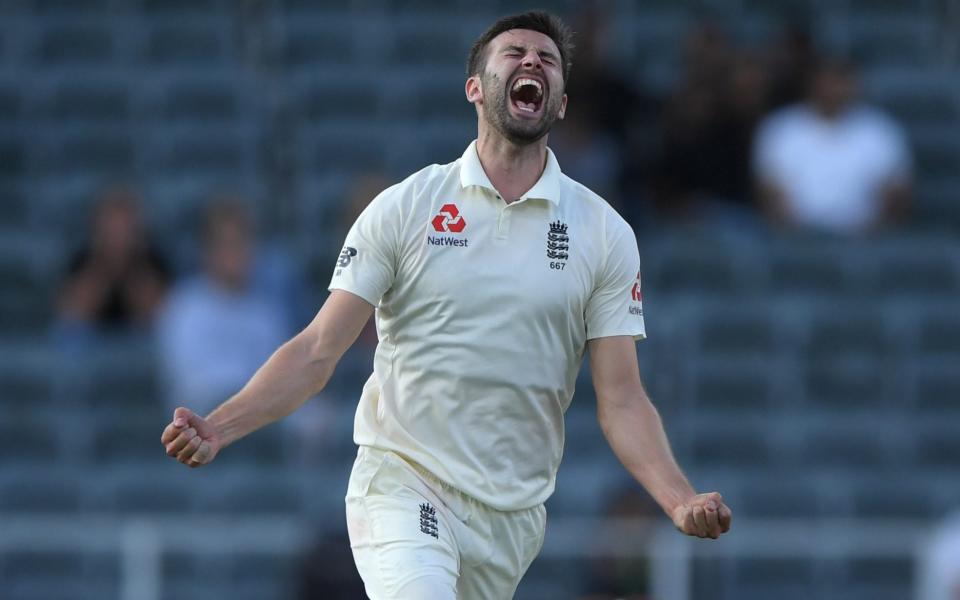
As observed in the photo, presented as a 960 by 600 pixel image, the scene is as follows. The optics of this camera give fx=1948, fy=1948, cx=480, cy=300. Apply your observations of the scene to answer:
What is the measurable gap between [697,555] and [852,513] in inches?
49.3

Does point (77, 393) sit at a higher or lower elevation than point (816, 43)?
lower

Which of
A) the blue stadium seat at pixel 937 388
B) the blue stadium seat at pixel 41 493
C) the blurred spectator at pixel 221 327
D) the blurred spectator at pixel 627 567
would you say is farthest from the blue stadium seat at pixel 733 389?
the blue stadium seat at pixel 41 493

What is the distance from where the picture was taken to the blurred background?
9.66 metres

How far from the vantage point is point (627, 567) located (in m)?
9.40

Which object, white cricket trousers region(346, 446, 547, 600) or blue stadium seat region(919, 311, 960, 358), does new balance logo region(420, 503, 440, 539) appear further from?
blue stadium seat region(919, 311, 960, 358)

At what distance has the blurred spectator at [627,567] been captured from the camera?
934 cm

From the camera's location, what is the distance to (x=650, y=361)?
10695mm

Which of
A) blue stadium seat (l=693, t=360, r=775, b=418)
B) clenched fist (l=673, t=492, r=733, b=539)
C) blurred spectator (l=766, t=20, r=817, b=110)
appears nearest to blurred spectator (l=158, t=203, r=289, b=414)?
blue stadium seat (l=693, t=360, r=775, b=418)

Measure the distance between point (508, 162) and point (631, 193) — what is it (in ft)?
19.8

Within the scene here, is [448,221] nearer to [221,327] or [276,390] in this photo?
[276,390]

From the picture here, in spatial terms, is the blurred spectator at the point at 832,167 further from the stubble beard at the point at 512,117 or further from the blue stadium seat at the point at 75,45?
the stubble beard at the point at 512,117

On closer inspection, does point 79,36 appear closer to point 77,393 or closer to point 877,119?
point 77,393

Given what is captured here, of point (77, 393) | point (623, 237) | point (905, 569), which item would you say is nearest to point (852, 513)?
point (905, 569)

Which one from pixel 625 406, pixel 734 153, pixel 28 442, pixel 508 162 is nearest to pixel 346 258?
pixel 508 162
